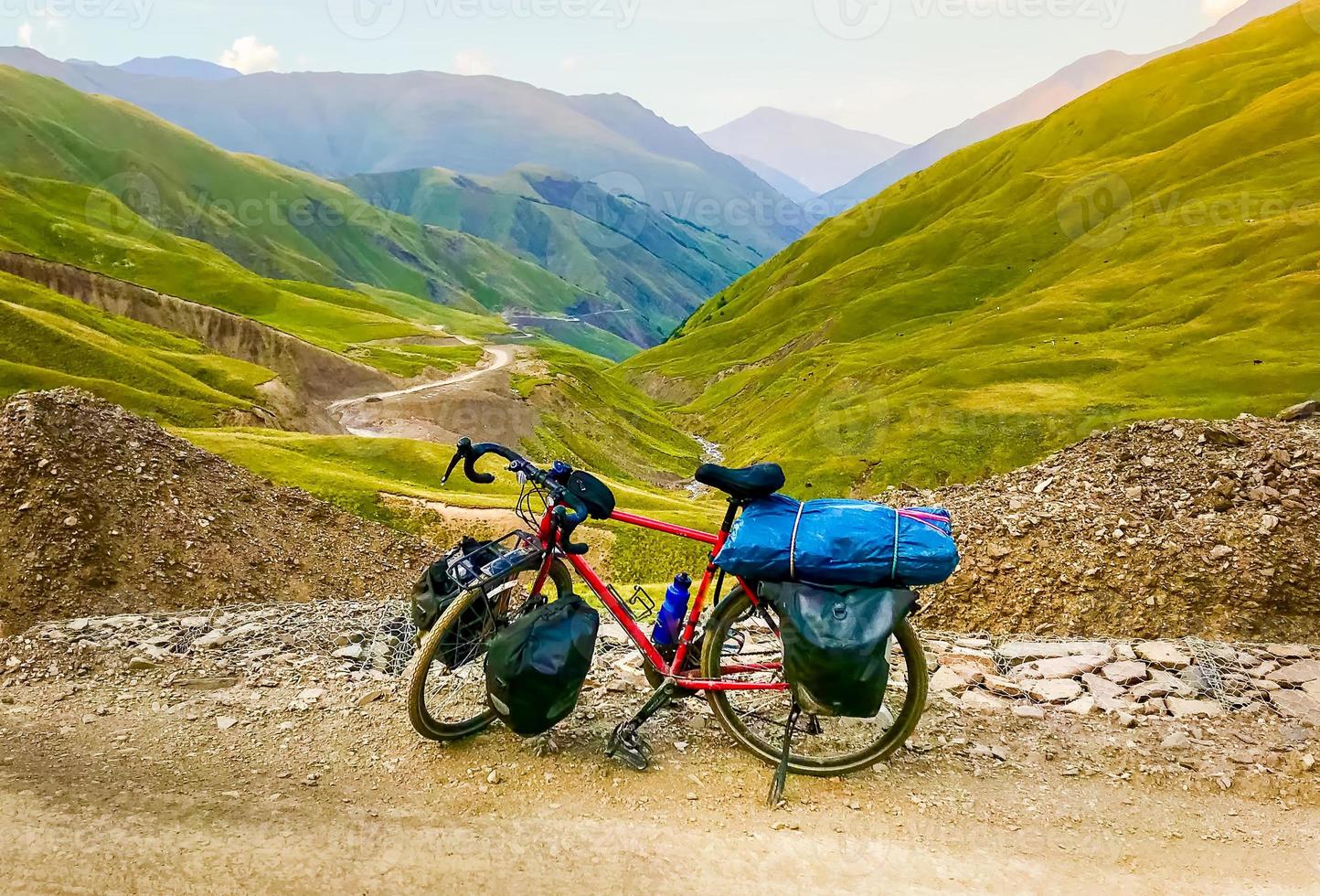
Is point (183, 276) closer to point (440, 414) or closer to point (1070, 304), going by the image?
point (440, 414)

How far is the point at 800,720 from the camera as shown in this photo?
863 cm

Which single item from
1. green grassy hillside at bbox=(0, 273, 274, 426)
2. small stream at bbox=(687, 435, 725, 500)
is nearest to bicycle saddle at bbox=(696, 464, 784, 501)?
green grassy hillside at bbox=(0, 273, 274, 426)

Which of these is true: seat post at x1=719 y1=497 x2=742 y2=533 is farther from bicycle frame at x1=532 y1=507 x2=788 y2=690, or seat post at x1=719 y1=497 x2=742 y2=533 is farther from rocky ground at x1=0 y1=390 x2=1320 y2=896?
rocky ground at x1=0 y1=390 x2=1320 y2=896

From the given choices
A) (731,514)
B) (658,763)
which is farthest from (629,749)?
(731,514)

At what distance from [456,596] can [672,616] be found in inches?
97.3

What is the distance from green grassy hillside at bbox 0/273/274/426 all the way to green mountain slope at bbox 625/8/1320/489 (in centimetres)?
5358

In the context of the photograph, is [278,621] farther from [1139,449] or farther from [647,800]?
[1139,449]

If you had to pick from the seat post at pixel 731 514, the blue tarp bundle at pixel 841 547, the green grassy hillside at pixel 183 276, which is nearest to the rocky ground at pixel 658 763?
the blue tarp bundle at pixel 841 547

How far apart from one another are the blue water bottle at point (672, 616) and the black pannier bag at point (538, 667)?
878 millimetres

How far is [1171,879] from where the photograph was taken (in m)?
6.54

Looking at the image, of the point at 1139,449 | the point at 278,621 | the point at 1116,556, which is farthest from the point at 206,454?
the point at 1139,449

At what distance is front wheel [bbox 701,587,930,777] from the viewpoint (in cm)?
786

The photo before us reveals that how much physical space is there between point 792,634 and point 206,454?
951 inches

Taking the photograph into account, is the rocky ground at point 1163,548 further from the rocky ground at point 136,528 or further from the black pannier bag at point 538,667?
the rocky ground at point 136,528
